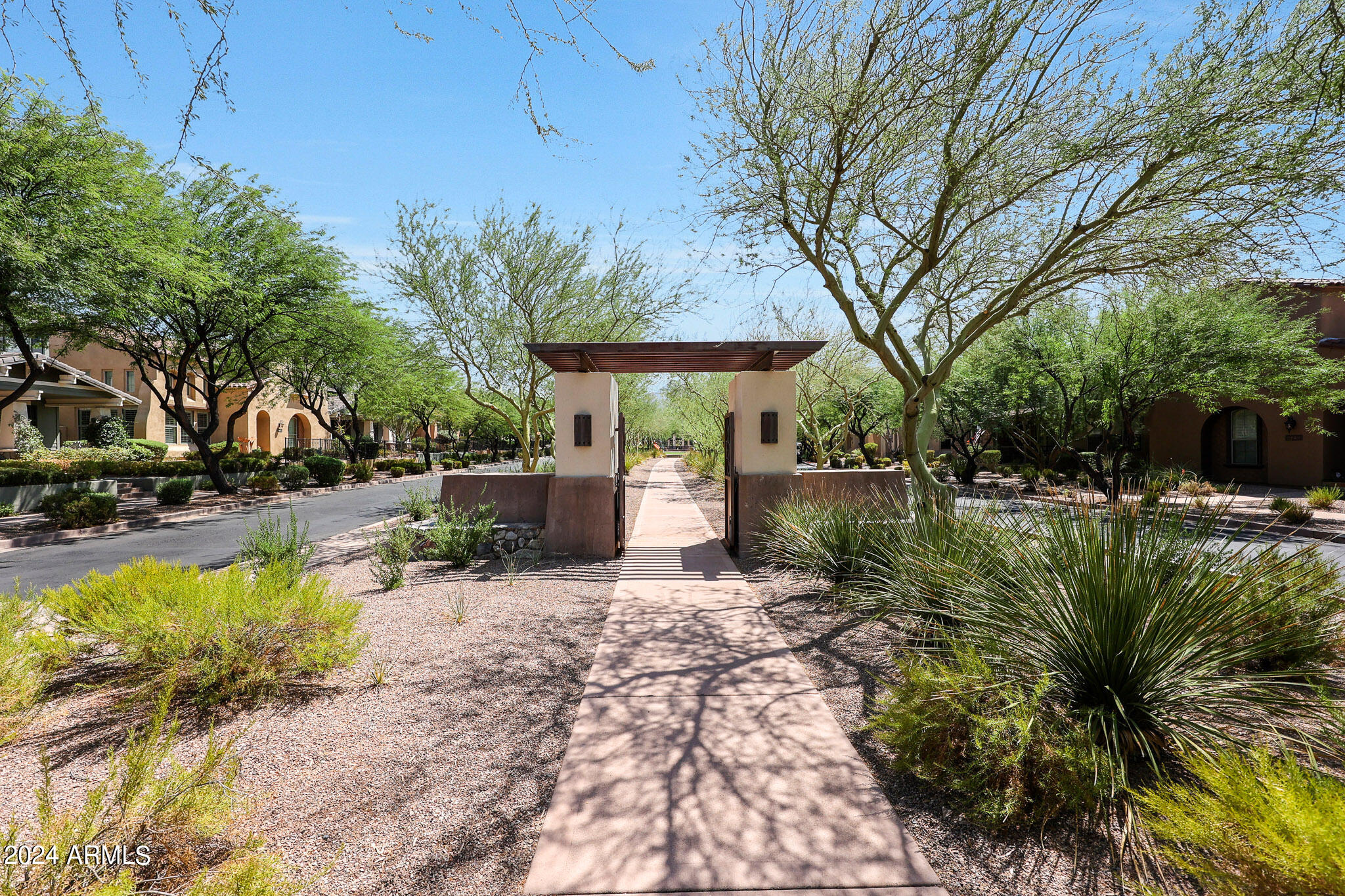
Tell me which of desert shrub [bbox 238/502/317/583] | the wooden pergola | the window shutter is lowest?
desert shrub [bbox 238/502/317/583]

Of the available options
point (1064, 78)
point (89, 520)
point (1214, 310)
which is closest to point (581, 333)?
point (1064, 78)

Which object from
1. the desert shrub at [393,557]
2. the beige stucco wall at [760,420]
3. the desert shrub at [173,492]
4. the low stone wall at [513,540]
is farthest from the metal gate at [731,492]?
the desert shrub at [173,492]

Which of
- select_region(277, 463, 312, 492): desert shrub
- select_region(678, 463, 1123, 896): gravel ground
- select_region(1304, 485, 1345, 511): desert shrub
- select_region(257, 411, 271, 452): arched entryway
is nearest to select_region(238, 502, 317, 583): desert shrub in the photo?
select_region(678, 463, 1123, 896): gravel ground

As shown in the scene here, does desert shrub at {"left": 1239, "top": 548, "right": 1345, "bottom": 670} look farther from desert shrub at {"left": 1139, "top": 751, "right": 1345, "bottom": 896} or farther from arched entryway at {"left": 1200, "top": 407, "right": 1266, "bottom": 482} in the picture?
arched entryway at {"left": 1200, "top": 407, "right": 1266, "bottom": 482}

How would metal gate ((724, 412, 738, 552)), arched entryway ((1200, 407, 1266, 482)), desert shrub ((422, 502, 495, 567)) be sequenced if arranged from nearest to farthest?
desert shrub ((422, 502, 495, 567)) < metal gate ((724, 412, 738, 552)) < arched entryway ((1200, 407, 1266, 482))

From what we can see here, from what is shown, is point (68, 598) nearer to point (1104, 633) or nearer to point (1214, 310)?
point (1104, 633)

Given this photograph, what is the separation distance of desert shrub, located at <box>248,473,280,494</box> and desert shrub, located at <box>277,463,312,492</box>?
1.89 meters

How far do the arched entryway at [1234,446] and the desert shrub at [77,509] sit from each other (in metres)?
35.8

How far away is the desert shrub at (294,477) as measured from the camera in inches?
912

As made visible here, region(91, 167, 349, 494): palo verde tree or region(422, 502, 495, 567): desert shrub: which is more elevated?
region(91, 167, 349, 494): palo verde tree

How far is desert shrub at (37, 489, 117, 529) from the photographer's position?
1315 cm

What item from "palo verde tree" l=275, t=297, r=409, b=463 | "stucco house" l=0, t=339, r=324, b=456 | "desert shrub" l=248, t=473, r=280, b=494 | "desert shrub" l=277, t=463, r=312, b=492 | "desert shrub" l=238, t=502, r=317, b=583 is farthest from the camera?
"stucco house" l=0, t=339, r=324, b=456

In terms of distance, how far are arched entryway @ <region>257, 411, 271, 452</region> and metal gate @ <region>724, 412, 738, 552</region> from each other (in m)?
48.1

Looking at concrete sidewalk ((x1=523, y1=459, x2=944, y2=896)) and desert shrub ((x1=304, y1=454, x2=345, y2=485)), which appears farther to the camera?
desert shrub ((x1=304, y1=454, x2=345, y2=485))
